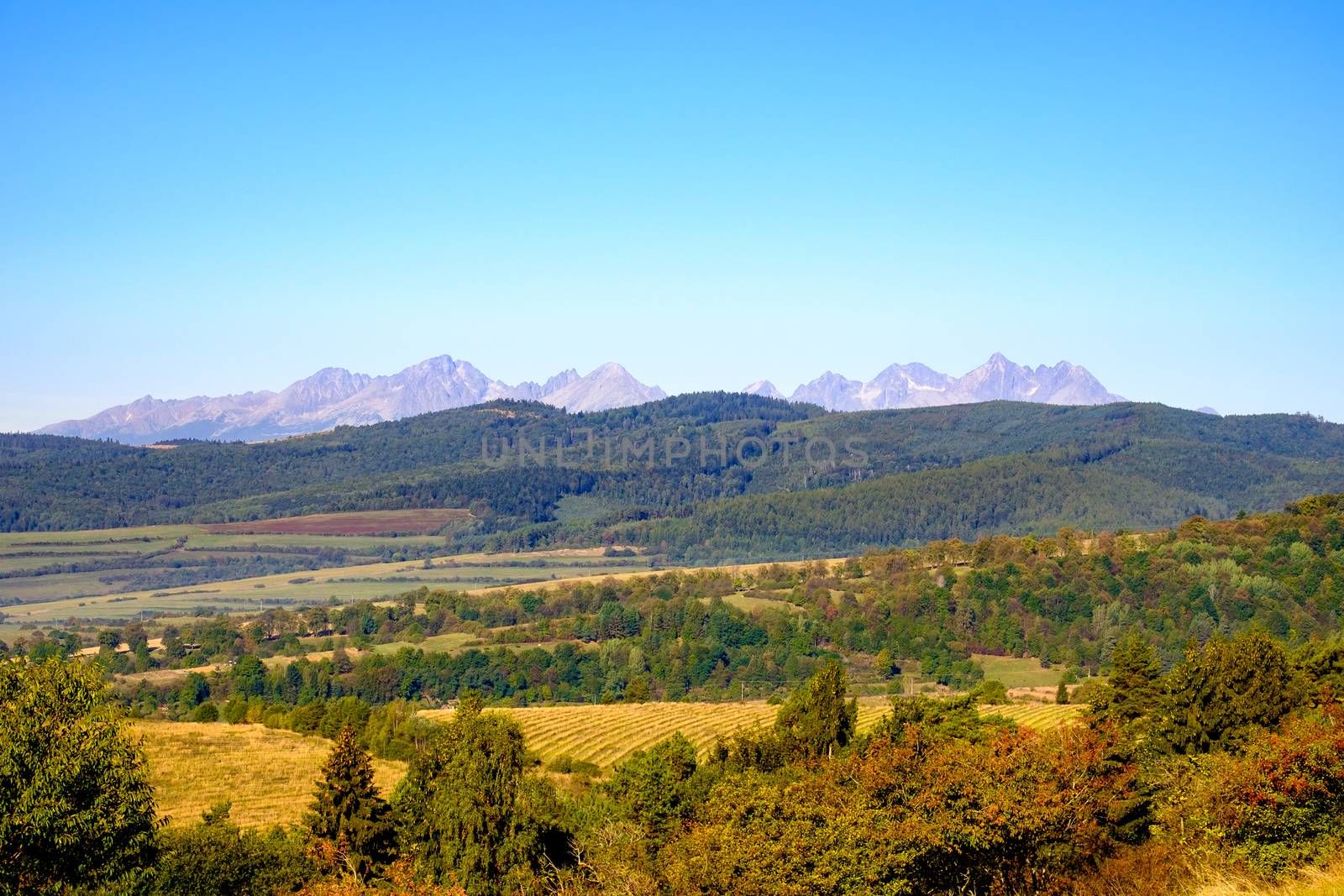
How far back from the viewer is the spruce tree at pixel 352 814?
34.5 metres

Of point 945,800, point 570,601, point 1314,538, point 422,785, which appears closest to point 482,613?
point 570,601

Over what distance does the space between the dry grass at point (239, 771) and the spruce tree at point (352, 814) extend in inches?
501

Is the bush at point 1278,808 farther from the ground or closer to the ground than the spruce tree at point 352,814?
farther from the ground

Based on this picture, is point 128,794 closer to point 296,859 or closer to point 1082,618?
point 296,859

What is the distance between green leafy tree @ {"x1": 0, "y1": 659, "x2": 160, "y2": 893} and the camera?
77.1ft

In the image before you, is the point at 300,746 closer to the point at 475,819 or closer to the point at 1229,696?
the point at 475,819

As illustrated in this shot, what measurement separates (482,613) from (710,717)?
265 ft

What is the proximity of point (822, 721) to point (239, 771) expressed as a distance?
28346 mm

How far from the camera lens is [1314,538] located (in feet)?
464

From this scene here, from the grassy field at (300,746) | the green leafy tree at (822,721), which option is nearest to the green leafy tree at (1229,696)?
the green leafy tree at (822,721)

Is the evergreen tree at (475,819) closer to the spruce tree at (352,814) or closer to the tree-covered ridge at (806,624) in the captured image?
the spruce tree at (352,814)

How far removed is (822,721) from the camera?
48562 millimetres

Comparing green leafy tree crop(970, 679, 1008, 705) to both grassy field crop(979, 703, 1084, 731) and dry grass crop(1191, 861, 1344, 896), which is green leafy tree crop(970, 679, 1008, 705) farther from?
dry grass crop(1191, 861, 1344, 896)

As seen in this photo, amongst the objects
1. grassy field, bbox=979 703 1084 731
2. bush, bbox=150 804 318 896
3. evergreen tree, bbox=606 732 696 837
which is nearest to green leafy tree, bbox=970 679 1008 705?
grassy field, bbox=979 703 1084 731
